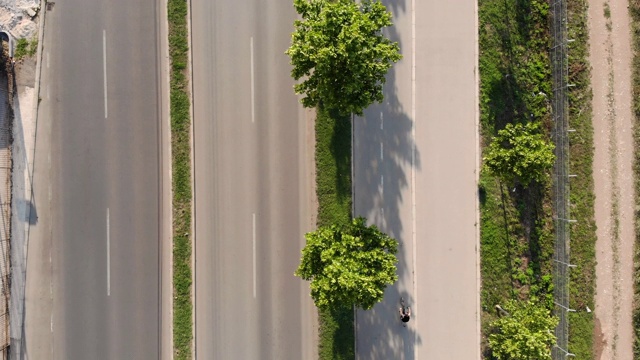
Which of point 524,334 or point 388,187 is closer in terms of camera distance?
point 524,334

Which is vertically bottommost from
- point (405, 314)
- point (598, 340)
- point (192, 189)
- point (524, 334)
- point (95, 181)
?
point (598, 340)

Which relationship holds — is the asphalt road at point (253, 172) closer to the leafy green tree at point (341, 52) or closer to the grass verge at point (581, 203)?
the leafy green tree at point (341, 52)

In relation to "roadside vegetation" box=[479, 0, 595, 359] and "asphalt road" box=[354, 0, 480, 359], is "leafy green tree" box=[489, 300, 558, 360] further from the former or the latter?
"asphalt road" box=[354, 0, 480, 359]

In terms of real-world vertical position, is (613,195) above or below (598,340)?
above

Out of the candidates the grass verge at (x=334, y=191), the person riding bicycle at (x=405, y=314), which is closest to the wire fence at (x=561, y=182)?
the person riding bicycle at (x=405, y=314)

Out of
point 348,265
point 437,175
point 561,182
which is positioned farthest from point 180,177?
point 561,182

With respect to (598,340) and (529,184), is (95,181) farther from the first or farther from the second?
(598,340)

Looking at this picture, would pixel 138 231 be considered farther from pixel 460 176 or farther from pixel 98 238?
pixel 460 176
